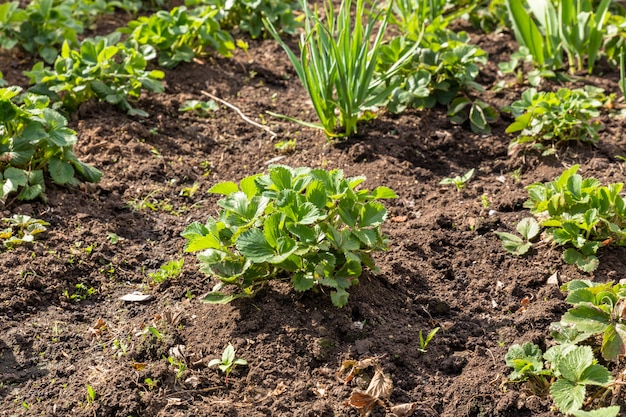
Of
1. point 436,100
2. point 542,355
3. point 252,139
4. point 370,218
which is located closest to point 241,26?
point 252,139

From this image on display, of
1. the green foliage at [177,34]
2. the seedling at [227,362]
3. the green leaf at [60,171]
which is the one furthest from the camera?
the green foliage at [177,34]

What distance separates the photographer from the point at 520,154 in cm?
363

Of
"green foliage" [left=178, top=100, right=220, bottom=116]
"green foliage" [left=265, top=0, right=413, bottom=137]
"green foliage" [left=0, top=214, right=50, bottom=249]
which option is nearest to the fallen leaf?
"green foliage" [left=0, top=214, right=50, bottom=249]

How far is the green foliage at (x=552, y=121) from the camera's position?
3.48 meters

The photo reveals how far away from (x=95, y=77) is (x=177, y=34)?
677mm

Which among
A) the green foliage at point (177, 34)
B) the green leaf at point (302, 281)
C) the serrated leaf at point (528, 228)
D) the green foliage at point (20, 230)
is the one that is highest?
the green foliage at point (177, 34)

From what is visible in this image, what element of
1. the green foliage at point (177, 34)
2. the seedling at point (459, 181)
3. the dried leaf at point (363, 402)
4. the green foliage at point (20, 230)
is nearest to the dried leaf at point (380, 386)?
the dried leaf at point (363, 402)

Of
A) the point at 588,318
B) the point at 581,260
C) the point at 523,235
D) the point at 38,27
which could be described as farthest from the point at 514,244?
the point at 38,27

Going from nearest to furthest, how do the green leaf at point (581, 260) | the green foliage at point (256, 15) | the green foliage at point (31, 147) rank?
1. the green leaf at point (581, 260)
2. the green foliage at point (31, 147)
3. the green foliage at point (256, 15)

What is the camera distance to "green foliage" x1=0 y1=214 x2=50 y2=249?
2965 mm

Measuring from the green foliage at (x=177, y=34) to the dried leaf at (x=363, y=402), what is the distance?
8.81 feet

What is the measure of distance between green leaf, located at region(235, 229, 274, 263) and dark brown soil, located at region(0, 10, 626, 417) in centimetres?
Result: 26

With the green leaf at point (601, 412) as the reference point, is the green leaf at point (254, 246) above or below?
above

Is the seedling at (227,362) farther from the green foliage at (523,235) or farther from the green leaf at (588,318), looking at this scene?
the green foliage at (523,235)
